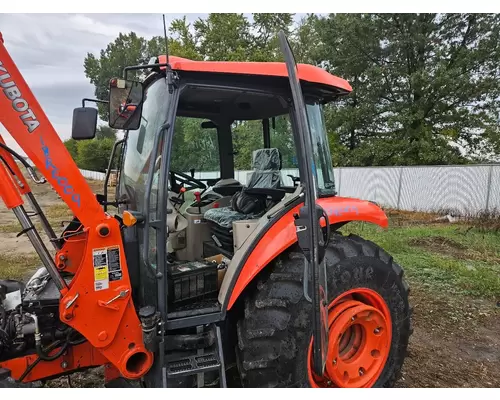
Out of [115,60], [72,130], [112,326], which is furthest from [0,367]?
[115,60]

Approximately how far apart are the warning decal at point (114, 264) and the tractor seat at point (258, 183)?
0.95 m

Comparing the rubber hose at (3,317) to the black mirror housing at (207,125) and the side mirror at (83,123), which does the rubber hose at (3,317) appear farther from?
the black mirror housing at (207,125)

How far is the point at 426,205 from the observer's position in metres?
13.9

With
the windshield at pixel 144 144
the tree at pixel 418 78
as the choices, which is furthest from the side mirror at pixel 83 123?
the tree at pixel 418 78

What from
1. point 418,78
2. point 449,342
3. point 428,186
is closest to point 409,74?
point 418,78

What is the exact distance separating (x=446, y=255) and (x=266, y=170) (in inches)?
219

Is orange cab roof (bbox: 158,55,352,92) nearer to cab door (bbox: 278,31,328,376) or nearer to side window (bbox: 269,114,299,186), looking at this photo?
side window (bbox: 269,114,299,186)

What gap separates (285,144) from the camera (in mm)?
3137

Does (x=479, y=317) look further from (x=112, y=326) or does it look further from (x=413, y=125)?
(x=413, y=125)

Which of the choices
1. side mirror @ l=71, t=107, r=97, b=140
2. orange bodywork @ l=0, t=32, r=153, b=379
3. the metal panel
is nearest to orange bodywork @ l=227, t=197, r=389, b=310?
orange bodywork @ l=0, t=32, r=153, b=379

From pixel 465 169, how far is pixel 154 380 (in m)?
12.9

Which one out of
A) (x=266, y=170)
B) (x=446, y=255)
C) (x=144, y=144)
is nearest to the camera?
(x=144, y=144)

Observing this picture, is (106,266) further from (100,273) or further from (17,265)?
(17,265)

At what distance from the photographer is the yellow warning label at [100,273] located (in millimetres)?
2295
